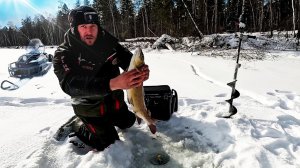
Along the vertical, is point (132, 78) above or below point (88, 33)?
below

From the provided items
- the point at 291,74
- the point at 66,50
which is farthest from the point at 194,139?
the point at 291,74

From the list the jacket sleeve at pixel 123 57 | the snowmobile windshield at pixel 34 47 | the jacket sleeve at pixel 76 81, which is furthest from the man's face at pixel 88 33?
the snowmobile windshield at pixel 34 47

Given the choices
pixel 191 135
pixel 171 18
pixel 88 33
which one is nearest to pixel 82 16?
pixel 88 33

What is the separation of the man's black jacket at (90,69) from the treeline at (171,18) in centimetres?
600

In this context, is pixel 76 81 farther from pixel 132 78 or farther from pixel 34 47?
pixel 34 47

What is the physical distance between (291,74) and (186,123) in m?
5.40

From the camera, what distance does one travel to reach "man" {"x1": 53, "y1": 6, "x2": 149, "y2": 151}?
323cm

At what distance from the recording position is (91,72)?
144 inches

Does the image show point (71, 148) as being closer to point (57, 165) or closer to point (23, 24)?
point (57, 165)

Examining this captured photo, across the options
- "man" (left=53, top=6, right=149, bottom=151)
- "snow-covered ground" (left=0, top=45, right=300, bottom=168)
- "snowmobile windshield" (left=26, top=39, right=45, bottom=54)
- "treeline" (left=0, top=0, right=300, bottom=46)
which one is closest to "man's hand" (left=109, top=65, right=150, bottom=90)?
"man" (left=53, top=6, right=149, bottom=151)

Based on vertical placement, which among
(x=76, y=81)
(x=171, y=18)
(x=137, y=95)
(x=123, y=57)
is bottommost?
(x=137, y=95)

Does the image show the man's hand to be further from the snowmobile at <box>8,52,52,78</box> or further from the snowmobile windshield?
the snowmobile windshield

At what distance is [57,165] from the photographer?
3.38 m

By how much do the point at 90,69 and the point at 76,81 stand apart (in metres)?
0.50
